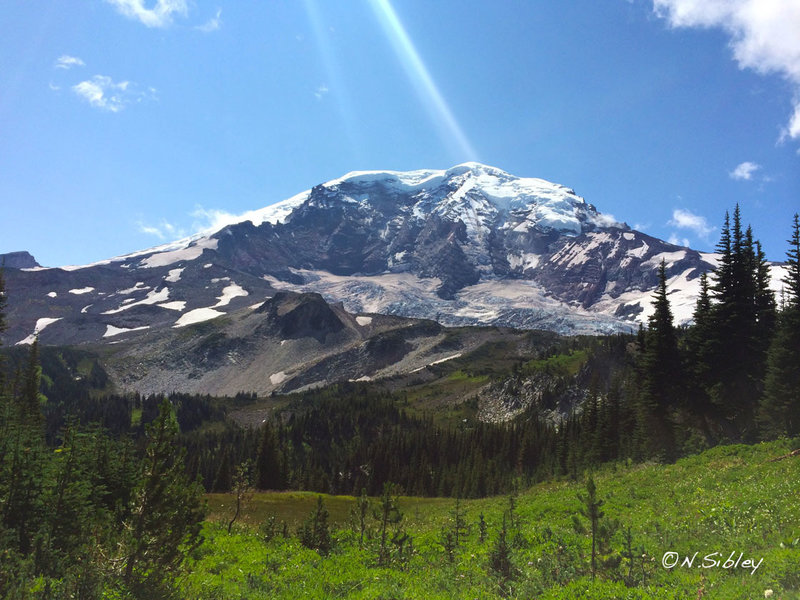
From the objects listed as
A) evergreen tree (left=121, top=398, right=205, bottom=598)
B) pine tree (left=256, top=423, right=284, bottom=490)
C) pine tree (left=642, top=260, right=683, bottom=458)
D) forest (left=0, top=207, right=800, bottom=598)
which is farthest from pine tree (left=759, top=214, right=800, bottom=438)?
pine tree (left=256, top=423, right=284, bottom=490)

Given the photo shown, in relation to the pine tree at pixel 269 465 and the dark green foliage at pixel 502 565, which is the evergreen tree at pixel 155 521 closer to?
the dark green foliage at pixel 502 565

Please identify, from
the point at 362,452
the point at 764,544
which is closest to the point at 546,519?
the point at 764,544

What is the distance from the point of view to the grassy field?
13.1 meters

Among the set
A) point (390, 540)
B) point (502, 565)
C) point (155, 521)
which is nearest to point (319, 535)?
point (390, 540)

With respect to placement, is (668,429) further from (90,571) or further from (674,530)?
(90,571)

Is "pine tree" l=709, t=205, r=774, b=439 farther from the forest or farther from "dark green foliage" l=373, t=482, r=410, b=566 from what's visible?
"dark green foliage" l=373, t=482, r=410, b=566

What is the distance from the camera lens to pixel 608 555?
15.2 m

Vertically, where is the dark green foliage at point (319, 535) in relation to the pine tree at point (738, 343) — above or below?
below

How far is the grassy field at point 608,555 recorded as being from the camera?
1308cm

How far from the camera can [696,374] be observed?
1748 inches

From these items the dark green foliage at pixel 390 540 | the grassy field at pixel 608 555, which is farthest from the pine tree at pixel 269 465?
the dark green foliage at pixel 390 540

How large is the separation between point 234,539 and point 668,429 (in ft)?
130

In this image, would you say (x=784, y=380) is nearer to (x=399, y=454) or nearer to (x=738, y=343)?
(x=738, y=343)

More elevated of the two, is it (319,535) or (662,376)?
(662,376)
